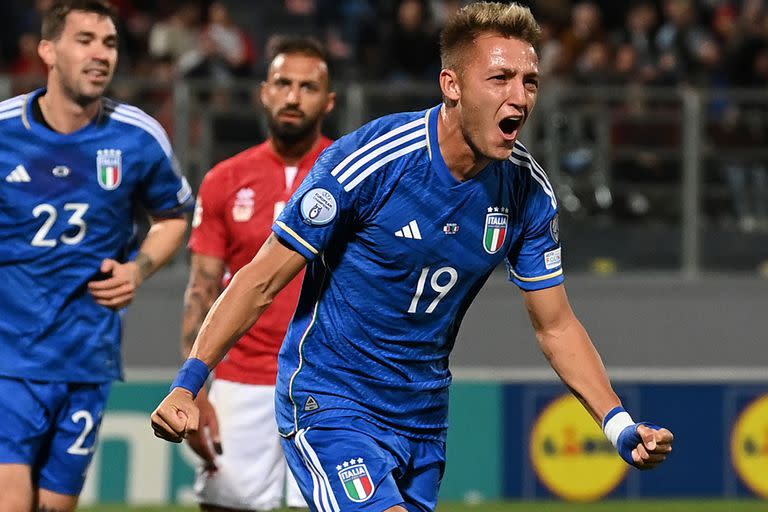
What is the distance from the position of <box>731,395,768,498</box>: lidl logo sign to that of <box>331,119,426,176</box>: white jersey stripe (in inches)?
269

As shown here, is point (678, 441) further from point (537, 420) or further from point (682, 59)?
point (682, 59)

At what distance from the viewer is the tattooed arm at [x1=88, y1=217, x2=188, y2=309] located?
5824 mm

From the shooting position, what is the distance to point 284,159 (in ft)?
21.1

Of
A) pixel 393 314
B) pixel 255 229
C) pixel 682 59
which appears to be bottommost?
pixel 393 314

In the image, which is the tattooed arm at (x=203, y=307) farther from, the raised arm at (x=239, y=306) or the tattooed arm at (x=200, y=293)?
the raised arm at (x=239, y=306)

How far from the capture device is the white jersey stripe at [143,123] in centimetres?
601

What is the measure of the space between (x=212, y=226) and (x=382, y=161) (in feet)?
6.87

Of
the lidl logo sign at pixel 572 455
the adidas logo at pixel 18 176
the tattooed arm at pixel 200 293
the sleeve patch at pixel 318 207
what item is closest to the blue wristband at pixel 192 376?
the sleeve patch at pixel 318 207

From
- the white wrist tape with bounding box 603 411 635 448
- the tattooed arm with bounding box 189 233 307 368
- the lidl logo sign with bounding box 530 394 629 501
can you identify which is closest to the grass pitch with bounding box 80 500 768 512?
the lidl logo sign with bounding box 530 394 629 501

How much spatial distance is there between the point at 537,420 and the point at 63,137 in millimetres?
5525

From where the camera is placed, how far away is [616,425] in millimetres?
4520

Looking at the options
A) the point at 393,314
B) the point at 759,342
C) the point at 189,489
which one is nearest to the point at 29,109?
the point at 393,314

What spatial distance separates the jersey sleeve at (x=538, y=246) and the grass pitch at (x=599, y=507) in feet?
17.9

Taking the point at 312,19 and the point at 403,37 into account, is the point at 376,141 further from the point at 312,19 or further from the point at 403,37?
the point at 312,19
